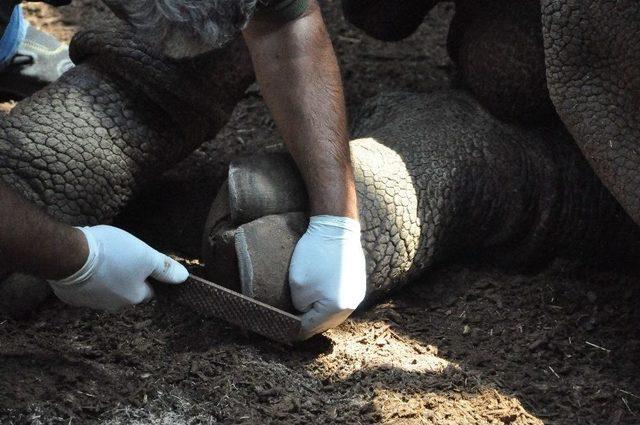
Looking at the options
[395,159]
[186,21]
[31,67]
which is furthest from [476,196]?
[31,67]

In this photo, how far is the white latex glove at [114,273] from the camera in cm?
229

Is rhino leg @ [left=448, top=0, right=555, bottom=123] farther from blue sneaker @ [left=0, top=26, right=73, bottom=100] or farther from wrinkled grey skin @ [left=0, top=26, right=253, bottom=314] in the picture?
blue sneaker @ [left=0, top=26, right=73, bottom=100]

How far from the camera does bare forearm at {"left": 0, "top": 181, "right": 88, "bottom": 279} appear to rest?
2.14 metres

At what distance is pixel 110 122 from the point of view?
2.76 m

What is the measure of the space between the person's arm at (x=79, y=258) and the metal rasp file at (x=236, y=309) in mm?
43

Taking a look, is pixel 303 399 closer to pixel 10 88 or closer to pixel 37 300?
pixel 37 300

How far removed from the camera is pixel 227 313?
7.75 ft

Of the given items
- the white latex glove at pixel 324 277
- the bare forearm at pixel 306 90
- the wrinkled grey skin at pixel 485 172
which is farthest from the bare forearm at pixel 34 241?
the bare forearm at pixel 306 90

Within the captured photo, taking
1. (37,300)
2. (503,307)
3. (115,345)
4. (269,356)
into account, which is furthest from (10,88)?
(503,307)

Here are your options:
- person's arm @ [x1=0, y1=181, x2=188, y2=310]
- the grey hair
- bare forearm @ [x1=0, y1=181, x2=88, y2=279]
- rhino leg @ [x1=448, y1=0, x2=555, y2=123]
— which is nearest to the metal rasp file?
person's arm @ [x1=0, y1=181, x2=188, y2=310]

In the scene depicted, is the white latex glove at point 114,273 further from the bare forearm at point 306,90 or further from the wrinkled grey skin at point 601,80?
the wrinkled grey skin at point 601,80

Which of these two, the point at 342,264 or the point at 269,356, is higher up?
the point at 342,264

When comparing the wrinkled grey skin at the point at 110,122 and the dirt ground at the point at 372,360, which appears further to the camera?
the wrinkled grey skin at the point at 110,122

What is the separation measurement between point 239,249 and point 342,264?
0.26m
